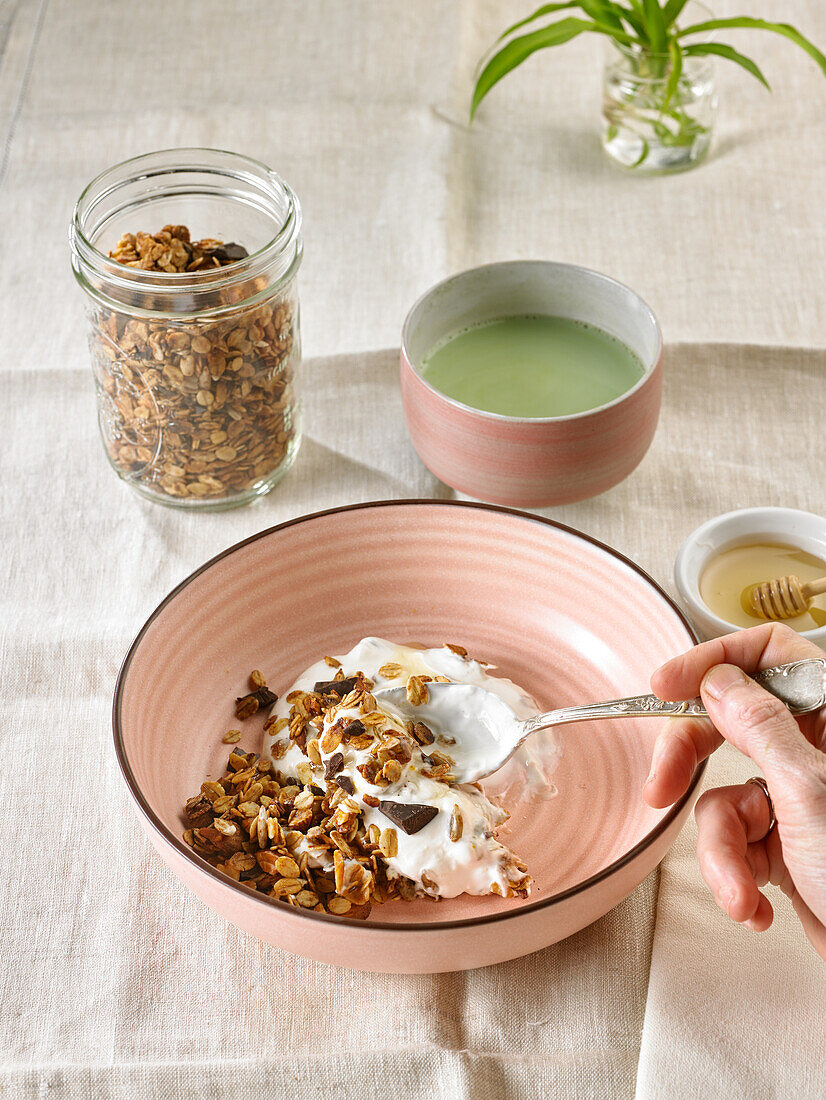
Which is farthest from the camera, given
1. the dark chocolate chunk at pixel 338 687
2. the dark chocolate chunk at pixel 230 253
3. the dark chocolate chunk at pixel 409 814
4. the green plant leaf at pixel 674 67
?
the green plant leaf at pixel 674 67

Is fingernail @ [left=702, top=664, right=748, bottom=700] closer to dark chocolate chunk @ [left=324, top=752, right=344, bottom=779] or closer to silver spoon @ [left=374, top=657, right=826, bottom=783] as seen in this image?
silver spoon @ [left=374, top=657, right=826, bottom=783]

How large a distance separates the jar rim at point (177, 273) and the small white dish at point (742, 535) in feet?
1.51

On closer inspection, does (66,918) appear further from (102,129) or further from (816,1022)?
(102,129)

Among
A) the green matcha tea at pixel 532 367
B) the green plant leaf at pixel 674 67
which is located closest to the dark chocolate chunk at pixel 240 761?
the green matcha tea at pixel 532 367

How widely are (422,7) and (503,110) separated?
0.30 m

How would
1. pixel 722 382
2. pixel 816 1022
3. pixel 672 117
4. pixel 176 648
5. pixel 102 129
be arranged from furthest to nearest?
pixel 102 129
pixel 672 117
pixel 722 382
pixel 176 648
pixel 816 1022

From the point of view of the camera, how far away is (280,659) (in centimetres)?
103

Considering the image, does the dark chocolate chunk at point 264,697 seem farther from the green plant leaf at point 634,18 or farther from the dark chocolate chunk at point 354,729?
the green plant leaf at point 634,18

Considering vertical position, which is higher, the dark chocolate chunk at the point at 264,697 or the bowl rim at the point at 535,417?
the bowl rim at the point at 535,417

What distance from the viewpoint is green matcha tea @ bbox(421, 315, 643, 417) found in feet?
3.88

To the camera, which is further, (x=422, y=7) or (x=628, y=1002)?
(x=422, y=7)

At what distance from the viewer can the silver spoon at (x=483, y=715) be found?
84 cm

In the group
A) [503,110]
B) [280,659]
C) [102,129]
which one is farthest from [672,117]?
[280,659]

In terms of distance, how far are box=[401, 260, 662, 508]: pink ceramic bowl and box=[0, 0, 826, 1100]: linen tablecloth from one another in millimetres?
92
